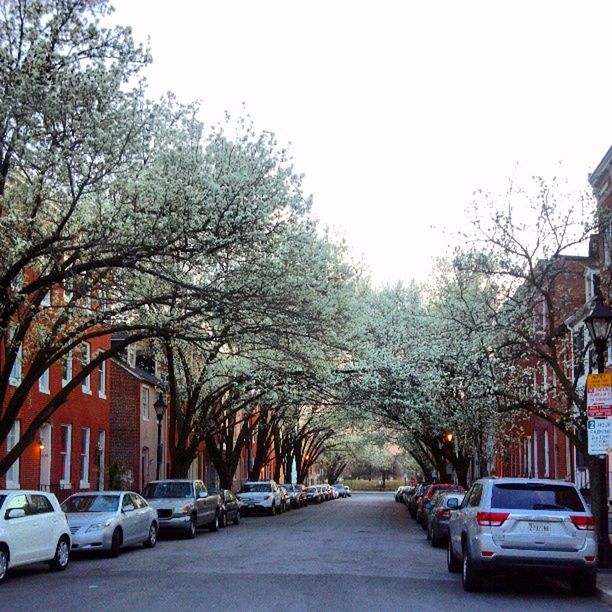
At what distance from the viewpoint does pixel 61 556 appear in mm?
16953

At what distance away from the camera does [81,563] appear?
1872 cm

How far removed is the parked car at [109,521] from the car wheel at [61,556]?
2.07m

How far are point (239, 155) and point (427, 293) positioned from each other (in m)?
20.4

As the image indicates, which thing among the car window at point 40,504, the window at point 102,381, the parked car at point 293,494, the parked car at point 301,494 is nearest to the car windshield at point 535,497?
the car window at point 40,504

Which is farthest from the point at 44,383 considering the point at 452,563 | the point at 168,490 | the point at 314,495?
the point at 314,495

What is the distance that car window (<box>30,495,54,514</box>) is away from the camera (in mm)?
16141

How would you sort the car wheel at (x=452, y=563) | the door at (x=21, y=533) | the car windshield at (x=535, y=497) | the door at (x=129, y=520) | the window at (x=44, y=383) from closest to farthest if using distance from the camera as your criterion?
1. the car windshield at (x=535, y=497)
2. the door at (x=21, y=533)
3. the car wheel at (x=452, y=563)
4. the door at (x=129, y=520)
5. the window at (x=44, y=383)

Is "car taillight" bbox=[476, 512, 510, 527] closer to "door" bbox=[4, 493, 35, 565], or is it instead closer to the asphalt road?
the asphalt road

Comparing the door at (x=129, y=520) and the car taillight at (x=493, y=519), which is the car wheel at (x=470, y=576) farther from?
the door at (x=129, y=520)

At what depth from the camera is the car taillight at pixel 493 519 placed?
13.3 metres

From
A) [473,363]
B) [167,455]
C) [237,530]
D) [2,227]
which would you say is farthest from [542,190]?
[167,455]

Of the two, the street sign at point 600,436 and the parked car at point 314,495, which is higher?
the street sign at point 600,436

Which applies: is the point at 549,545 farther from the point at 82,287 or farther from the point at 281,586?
the point at 82,287

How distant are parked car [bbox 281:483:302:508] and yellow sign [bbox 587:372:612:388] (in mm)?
38317
